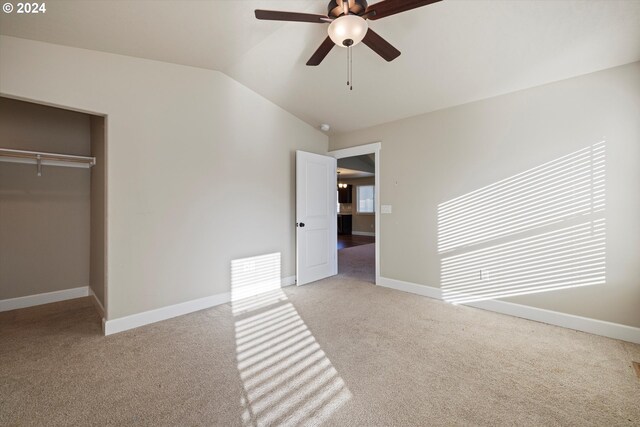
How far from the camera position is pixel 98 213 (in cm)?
314

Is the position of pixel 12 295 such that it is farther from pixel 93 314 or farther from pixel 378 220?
pixel 378 220

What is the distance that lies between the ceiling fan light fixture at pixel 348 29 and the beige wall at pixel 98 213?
2666 mm

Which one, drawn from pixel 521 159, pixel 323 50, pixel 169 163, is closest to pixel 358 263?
pixel 521 159

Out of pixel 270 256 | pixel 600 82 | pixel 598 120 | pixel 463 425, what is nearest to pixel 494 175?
pixel 598 120

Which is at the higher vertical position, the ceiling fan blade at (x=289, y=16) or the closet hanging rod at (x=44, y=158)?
the ceiling fan blade at (x=289, y=16)

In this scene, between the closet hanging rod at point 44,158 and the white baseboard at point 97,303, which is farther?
the white baseboard at point 97,303

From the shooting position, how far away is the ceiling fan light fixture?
1776mm

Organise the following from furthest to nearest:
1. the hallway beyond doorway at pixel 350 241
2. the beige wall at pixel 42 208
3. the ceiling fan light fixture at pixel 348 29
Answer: the hallway beyond doorway at pixel 350 241, the beige wall at pixel 42 208, the ceiling fan light fixture at pixel 348 29

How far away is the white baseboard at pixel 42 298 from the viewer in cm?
304

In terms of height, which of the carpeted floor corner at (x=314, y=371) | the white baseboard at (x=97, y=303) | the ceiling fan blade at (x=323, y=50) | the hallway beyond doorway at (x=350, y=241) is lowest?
the carpeted floor corner at (x=314, y=371)

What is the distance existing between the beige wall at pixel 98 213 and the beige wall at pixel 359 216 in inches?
333

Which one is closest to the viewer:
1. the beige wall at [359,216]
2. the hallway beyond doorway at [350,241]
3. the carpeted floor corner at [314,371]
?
the carpeted floor corner at [314,371]

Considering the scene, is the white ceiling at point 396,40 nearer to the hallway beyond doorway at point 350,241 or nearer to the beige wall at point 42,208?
the beige wall at point 42,208

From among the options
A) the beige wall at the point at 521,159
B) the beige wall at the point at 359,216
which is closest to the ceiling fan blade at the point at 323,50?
the beige wall at the point at 521,159
